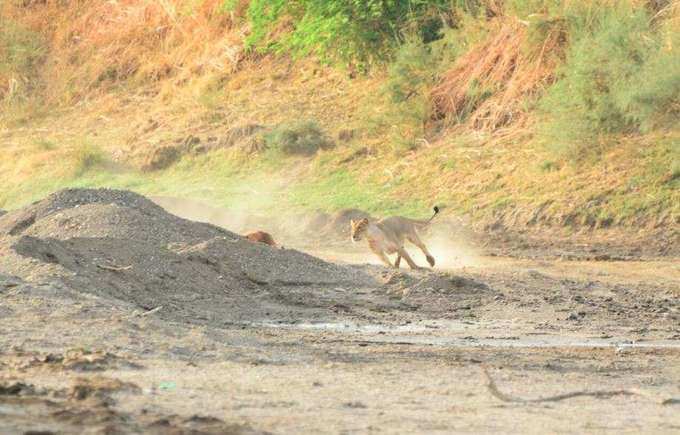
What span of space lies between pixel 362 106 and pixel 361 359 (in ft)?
57.1

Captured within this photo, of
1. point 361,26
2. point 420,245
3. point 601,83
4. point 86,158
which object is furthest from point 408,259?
point 86,158

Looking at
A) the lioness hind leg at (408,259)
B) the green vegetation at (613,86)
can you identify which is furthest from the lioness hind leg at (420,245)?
the green vegetation at (613,86)

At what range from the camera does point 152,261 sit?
13023 mm

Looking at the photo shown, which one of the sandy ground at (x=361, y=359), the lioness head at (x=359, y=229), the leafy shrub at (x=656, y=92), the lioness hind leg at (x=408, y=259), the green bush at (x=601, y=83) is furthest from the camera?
the green bush at (x=601, y=83)

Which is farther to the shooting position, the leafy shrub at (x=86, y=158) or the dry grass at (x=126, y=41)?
the dry grass at (x=126, y=41)

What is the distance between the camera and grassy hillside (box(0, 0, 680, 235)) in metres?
19.9

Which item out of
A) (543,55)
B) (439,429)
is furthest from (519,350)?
(543,55)

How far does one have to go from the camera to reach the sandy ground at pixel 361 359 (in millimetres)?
6582

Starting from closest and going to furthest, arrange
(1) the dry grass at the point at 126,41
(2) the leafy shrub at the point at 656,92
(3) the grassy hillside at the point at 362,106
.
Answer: (2) the leafy shrub at the point at 656,92, (3) the grassy hillside at the point at 362,106, (1) the dry grass at the point at 126,41

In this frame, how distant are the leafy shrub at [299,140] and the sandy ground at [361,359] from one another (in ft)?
35.3

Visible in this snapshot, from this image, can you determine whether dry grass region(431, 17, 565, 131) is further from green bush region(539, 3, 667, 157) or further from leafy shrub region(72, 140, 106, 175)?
leafy shrub region(72, 140, 106, 175)

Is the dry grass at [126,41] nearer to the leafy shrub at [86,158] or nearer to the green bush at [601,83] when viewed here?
the leafy shrub at [86,158]

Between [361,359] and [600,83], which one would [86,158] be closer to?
[600,83]

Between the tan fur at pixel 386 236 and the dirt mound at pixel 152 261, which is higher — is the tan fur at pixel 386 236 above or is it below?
below
